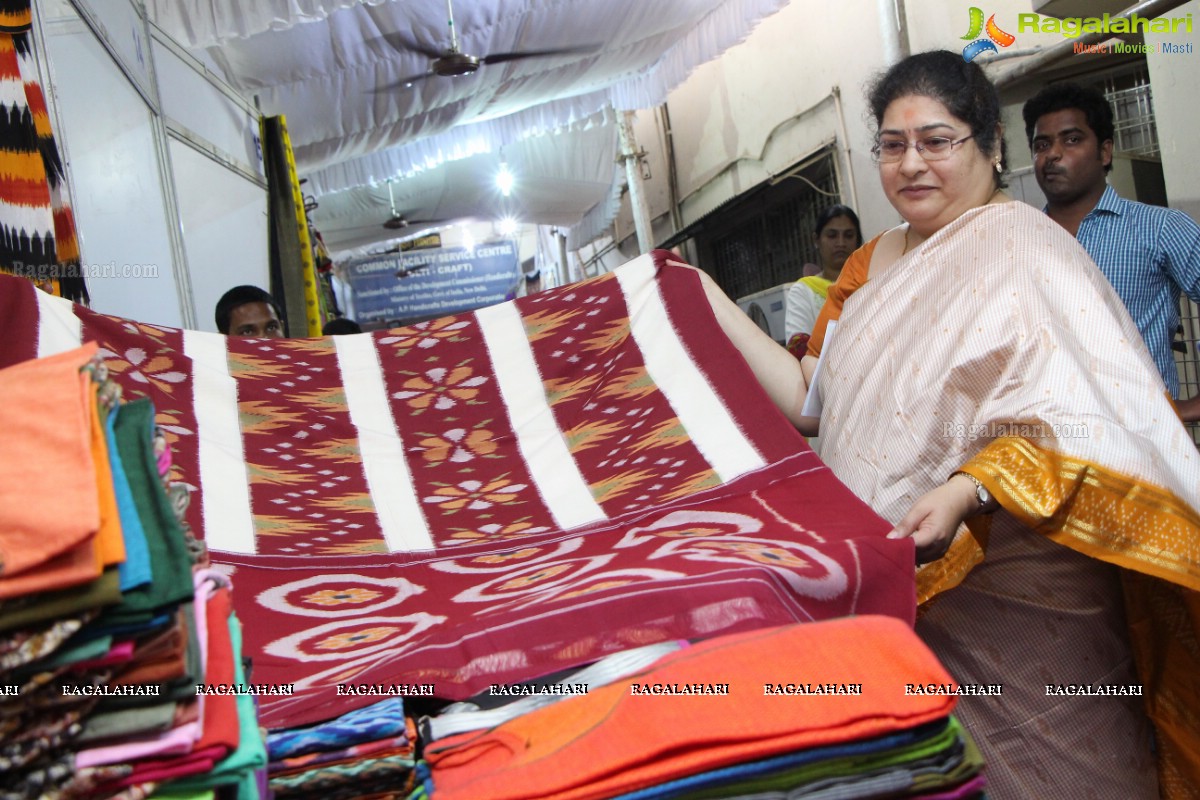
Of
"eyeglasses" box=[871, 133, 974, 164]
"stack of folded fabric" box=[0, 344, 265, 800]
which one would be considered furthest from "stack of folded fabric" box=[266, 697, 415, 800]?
"eyeglasses" box=[871, 133, 974, 164]

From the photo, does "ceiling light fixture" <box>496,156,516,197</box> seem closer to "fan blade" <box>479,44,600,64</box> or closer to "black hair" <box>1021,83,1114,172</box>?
"fan blade" <box>479,44,600,64</box>

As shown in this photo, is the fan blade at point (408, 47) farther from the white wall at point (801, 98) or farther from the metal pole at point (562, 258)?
the metal pole at point (562, 258)

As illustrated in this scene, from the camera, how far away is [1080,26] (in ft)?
13.1

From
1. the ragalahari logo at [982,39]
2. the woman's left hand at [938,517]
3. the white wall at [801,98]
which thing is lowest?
the woman's left hand at [938,517]

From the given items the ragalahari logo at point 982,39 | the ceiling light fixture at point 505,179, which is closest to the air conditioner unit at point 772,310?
the ragalahari logo at point 982,39

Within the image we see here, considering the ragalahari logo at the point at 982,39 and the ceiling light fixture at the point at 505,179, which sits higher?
the ceiling light fixture at the point at 505,179

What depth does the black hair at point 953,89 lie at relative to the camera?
1834mm

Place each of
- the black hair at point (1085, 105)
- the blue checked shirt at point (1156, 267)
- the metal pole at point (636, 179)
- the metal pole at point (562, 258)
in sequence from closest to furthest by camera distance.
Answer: the blue checked shirt at point (1156, 267), the black hair at point (1085, 105), the metal pole at point (636, 179), the metal pole at point (562, 258)

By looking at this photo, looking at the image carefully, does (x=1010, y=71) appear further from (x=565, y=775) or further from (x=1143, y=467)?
(x=565, y=775)

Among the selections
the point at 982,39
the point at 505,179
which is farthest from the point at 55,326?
the point at 505,179

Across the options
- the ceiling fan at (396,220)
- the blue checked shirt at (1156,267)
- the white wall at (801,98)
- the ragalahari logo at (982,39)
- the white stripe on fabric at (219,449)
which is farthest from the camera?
the ceiling fan at (396,220)

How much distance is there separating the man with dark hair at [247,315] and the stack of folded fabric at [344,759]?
110 inches

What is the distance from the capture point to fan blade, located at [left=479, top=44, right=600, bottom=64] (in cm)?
668

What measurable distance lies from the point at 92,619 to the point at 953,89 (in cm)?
166
